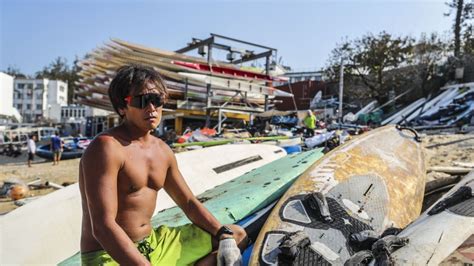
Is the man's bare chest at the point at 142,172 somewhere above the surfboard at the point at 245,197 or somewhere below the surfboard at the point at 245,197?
above

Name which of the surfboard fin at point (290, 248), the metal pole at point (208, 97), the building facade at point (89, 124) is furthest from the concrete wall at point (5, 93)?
the surfboard fin at point (290, 248)

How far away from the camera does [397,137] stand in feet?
15.8

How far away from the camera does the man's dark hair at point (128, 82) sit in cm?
201

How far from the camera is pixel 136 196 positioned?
6.64 ft

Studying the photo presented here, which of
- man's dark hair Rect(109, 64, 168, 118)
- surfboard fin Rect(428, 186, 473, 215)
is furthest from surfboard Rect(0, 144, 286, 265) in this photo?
surfboard fin Rect(428, 186, 473, 215)

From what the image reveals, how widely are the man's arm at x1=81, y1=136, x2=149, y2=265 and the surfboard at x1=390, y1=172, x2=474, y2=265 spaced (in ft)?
4.05

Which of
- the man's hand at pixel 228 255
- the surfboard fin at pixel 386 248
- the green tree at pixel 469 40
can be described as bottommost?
the man's hand at pixel 228 255

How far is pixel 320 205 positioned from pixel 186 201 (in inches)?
37.8

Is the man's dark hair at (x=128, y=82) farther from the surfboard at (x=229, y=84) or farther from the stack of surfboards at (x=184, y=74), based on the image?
the surfboard at (x=229, y=84)

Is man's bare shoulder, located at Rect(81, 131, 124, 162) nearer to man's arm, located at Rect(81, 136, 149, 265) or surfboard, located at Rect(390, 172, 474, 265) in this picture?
man's arm, located at Rect(81, 136, 149, 265)

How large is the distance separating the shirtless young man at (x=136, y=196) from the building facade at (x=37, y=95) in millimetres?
57710

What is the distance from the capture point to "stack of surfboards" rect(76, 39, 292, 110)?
1261 centimetres

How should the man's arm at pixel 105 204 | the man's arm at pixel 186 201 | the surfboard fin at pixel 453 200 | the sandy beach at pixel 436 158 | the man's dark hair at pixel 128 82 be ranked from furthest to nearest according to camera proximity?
the sandy beach at pixel 436 158, the surfboard fin at pixel 453 200, the man's arm at pixel 186 201, the man's dark hair at pixel 128 82, the man's arm at pixel 105 204

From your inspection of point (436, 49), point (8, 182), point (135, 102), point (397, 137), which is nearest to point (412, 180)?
point (397, 137)
